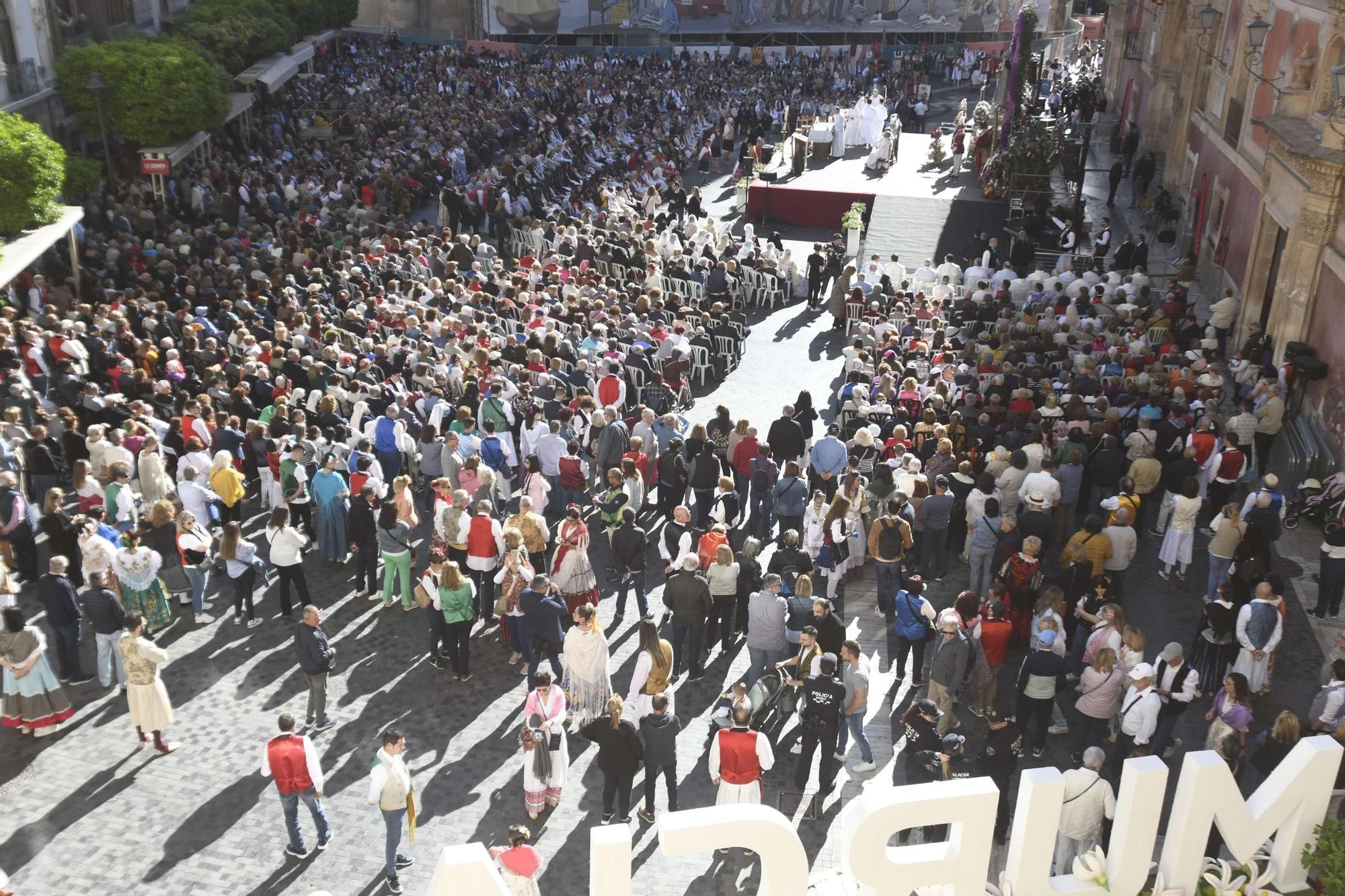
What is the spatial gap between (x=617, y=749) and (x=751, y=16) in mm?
49174

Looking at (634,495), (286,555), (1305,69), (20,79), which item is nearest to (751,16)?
(20,79)

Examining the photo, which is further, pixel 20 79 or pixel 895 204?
pixel 895 204

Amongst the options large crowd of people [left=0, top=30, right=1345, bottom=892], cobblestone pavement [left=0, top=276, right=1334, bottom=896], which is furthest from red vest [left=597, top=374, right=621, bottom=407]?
cobblestone pavement [left=0, top=276, right=1334, bottom=896]

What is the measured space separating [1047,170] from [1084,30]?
1632 inches

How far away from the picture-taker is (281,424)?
12.3 metres

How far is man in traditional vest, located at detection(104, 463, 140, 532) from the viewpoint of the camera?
11102 millimetres

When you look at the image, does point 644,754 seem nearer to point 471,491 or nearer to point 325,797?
point 325,797

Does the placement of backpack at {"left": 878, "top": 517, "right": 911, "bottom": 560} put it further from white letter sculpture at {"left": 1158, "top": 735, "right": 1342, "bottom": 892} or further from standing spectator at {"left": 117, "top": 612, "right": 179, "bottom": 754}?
standing spectator at {"left": 117, "top": 612, "right": 179, "bottom": 754}

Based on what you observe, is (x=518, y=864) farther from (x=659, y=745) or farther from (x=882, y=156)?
(x=882, y=156)

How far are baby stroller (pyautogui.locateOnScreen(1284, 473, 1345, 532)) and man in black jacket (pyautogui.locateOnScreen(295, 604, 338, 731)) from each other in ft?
33.6

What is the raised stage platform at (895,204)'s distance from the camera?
24.4 metres

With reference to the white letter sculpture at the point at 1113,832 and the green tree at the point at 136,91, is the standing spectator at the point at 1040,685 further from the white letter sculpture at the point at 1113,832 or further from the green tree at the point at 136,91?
the green tree at the point at 136,91

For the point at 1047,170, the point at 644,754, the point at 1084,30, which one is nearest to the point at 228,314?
the point at 644,754

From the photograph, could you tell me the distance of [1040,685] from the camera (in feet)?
30.2
